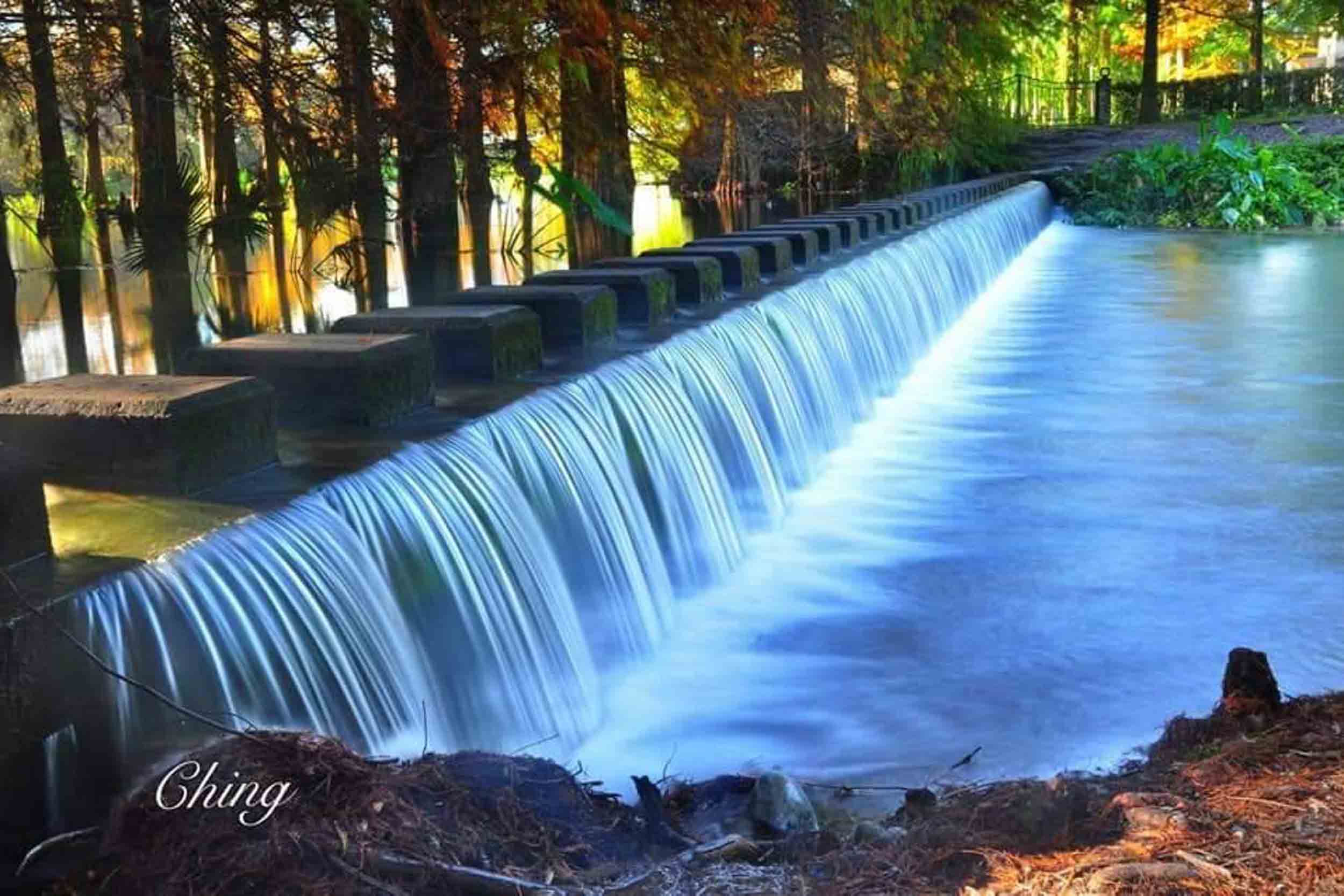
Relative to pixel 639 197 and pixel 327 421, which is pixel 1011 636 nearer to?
pixel 327 421

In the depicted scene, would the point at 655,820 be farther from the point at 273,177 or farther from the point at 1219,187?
the point at 1219,187

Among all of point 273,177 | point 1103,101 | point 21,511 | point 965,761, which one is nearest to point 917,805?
point 965,761

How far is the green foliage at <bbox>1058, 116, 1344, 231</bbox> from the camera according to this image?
90.1 ft

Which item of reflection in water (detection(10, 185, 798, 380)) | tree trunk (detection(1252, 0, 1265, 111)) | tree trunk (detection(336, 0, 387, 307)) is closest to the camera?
reflection in water (detection(10, 185, 798, 380))

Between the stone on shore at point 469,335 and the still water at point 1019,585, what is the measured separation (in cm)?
136

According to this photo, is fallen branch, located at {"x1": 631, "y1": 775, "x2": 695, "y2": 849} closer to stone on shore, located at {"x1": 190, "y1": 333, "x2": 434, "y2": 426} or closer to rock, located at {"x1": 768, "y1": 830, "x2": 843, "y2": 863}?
rock, located at {"x1": 768, "y1": 830, "x2": 843, "y2": 863}

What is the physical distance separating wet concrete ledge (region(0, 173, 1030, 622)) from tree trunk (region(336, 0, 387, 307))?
11.9ft

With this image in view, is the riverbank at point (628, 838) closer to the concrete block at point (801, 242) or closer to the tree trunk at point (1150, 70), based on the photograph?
the concrete block at point (801, 242)

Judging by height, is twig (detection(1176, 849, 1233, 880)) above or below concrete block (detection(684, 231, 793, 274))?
below

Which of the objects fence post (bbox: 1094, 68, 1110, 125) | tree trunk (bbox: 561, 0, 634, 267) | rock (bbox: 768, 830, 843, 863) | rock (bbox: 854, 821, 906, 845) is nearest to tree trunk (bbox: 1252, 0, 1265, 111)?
fence post (bbox: 1094, 68, 1110, 125)

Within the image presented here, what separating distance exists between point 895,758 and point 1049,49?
2162 inches

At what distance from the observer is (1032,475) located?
344 inches

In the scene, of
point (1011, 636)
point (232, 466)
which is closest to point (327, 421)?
point (232, 466)

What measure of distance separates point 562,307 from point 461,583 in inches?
120
